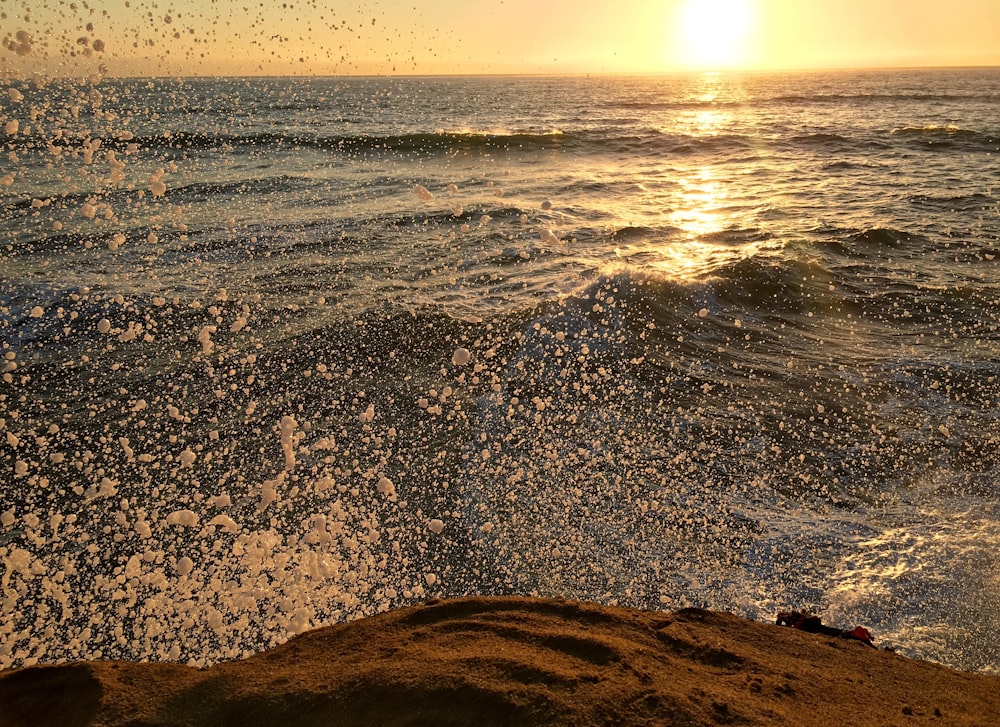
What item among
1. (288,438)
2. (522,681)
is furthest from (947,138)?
(522,681)

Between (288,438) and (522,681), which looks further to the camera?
(288,438)

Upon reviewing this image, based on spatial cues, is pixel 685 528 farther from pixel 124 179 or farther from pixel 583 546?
pixel 124 179

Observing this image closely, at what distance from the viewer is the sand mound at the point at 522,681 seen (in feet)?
6.95

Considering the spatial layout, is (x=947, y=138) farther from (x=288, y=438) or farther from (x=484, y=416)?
(x=288, y=438)

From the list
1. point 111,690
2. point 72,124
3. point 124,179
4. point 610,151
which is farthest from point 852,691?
point 72,124

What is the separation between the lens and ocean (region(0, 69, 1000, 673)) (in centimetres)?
343

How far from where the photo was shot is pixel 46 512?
4.00 metres

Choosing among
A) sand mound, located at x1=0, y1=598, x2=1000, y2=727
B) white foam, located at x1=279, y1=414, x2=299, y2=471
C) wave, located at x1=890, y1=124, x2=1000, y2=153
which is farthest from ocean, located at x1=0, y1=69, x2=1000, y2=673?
wave, located at x1=890, y1=124, x2=1000, y2=153

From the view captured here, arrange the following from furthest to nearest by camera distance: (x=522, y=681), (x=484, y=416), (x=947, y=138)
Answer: (x=947, y=138)
(x=484, y=416)
(x=522, y=681)

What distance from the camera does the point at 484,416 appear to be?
5.13 metres

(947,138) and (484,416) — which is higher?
(947,138)

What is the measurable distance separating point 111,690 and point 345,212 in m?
9.91

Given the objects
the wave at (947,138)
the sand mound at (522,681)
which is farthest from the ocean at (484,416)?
the wave at (947,138)

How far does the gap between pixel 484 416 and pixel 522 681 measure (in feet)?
9.86
